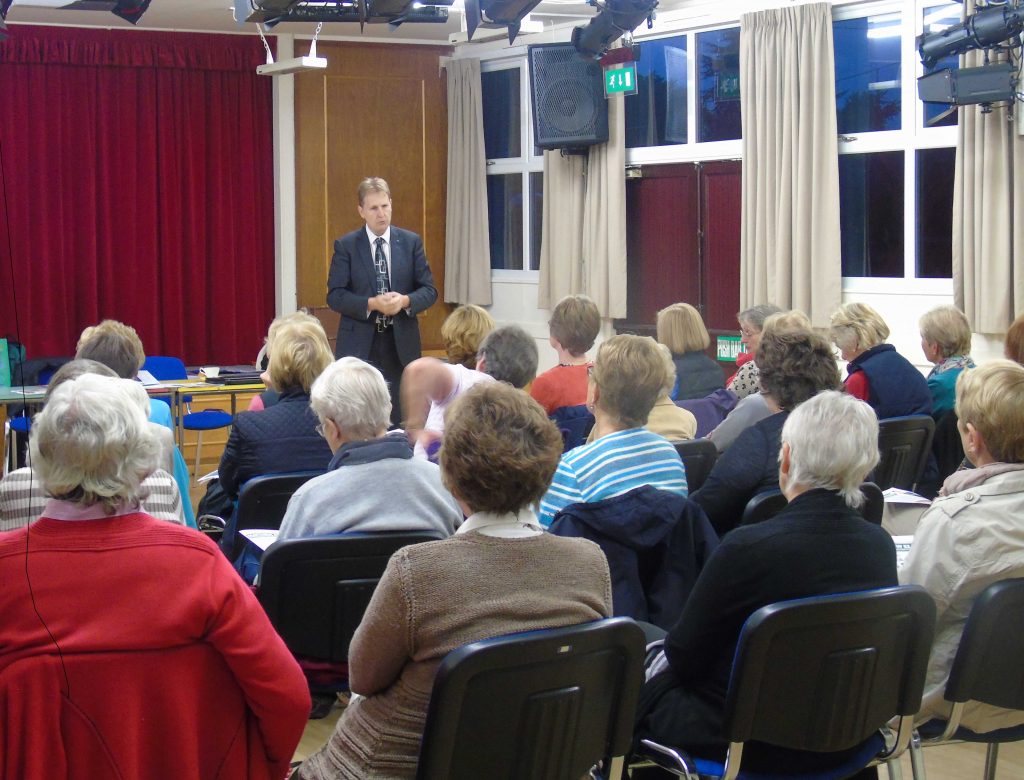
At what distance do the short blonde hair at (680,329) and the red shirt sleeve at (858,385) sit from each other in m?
0.64

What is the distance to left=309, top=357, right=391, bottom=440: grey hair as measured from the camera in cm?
296

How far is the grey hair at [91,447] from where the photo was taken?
1.72 meters

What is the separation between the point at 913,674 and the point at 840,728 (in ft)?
0.61

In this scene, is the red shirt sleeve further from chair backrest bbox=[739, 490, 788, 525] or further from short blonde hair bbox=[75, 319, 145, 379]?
short blonde hair bbox=[75, 319, 145, 379]

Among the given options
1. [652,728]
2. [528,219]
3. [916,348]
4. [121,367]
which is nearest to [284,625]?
[652,728]

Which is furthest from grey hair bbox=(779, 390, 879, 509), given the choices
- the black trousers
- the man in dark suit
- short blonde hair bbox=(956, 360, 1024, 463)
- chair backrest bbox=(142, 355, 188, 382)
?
chair backrest bbox=(142, 355, 188, 382)

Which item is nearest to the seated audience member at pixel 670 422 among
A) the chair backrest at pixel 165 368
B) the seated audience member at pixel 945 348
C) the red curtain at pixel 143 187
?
the seated audience member at pixel 945 348

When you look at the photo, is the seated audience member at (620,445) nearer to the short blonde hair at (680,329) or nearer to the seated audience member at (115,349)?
the seated audience member at (115,349)

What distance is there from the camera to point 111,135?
8.78 meters

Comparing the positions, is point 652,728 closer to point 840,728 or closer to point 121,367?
point 840,728

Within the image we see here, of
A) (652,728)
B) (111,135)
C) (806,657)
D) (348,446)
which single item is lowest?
(652,728)

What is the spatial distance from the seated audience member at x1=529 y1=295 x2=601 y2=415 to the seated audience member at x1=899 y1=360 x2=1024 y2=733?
1874 mm

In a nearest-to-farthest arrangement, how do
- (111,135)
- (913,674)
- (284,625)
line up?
(913,674) → (284,625) → (111,135)

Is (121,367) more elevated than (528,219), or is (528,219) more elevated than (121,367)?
(528,219)
